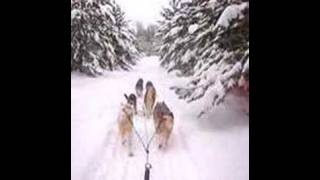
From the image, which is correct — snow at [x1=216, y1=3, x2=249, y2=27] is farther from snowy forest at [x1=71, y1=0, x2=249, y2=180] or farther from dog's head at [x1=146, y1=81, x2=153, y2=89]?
dog's head at [x1=146, y1=81, x2=153, y2=89]

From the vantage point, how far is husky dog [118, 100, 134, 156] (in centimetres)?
192

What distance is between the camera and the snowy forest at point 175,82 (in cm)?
190

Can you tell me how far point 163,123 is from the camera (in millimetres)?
1911

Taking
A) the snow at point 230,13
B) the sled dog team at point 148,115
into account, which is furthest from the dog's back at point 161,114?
the snow at point 230,13

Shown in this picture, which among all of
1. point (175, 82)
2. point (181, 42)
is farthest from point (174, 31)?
point (175, 82)

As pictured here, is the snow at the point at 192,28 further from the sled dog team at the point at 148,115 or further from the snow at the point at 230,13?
the sled dog team at the point at 148,115

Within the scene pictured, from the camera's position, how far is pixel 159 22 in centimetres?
193

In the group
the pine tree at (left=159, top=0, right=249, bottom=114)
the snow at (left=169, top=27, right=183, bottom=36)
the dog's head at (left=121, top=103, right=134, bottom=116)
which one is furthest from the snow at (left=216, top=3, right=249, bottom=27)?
the dog's head at (left=121, top=103, right=134, bottom=116)

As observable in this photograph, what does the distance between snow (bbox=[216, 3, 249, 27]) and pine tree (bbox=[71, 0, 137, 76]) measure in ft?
1.01
